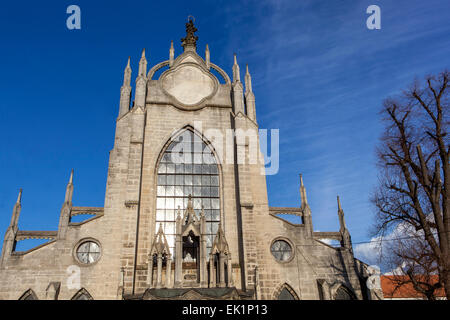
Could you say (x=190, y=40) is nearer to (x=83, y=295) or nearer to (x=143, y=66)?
(x=143, y=66)

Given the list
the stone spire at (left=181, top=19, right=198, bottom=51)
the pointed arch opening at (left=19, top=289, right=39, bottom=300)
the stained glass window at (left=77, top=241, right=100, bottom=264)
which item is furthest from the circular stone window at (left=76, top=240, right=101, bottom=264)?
the stone spire at (left=181, top=19, right=198, bottom=51)

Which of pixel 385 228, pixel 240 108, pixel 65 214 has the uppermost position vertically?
pixel 240 108

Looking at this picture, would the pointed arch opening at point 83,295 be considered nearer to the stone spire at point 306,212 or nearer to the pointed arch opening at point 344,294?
the stone spire at point 306,212

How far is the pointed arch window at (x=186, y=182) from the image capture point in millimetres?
18484

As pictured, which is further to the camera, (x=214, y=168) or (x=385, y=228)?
(x=214, y=168)

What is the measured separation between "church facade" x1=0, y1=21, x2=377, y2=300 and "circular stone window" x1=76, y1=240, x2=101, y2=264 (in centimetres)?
4


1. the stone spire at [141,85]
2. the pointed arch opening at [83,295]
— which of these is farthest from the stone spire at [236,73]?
the pointed arch opening at [83,295]

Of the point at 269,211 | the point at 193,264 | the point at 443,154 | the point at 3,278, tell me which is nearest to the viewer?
the point at 443,154

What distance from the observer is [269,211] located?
1977cm

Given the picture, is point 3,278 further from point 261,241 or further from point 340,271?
point 340,271

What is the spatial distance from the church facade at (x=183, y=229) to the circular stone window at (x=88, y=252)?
4 centimetres
